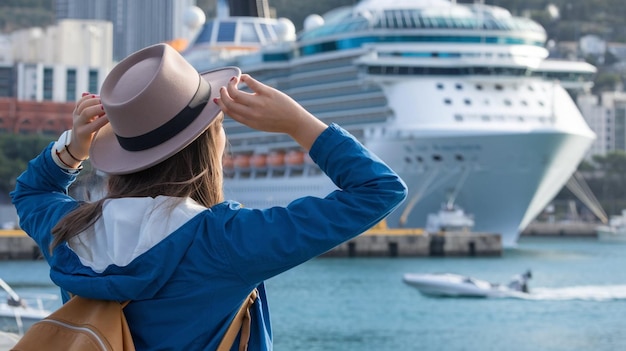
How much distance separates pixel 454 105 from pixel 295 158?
8.06 m

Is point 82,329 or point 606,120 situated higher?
point 82,329

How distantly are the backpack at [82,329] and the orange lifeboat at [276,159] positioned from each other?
156 feet

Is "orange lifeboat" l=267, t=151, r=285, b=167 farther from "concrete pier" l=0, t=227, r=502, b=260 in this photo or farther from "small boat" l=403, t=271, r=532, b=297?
"small boat" l=403, t=271, r=532, b=297

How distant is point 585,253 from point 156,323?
158ft

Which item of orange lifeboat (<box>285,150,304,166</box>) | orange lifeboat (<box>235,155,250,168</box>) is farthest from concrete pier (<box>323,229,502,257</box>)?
orange lifeboat (<box>235,155,250,168</box>)

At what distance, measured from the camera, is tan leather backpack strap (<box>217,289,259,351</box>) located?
8.20 feet

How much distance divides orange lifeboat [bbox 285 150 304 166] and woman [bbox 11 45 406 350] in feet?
152

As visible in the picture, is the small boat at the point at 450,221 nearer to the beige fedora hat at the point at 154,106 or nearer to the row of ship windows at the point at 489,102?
the row of ship windows at the point at 489,102

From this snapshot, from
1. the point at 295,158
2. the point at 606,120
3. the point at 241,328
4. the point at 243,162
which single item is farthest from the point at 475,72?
the point at 606,120

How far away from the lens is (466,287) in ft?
88.9

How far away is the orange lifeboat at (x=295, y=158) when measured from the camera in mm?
49031

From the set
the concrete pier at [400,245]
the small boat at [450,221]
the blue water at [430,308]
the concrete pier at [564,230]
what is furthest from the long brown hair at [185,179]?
the concrete pier at [564,230]

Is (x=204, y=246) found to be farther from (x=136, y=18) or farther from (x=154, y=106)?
(x=136, y=18)

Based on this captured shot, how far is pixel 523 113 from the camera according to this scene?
139ft
